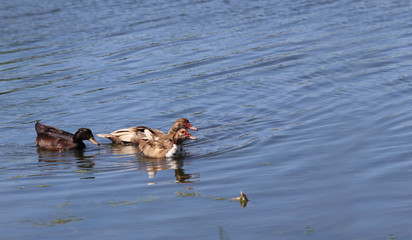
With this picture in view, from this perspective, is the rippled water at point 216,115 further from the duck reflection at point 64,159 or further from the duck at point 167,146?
the duck at point 167,146

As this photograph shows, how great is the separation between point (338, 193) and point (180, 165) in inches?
142

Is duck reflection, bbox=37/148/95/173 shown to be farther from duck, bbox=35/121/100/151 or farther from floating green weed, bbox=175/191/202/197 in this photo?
floating green weed, bbox=175/191/202/197

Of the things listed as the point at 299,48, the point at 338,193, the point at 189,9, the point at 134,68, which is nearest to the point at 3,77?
the point at 134,68

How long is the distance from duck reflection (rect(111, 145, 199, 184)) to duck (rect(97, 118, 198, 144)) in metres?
0.19

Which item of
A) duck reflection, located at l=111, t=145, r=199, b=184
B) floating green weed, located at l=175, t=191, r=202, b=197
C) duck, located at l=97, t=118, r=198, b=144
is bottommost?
duck reflection, located at l=111, t=145, r=199, b=184

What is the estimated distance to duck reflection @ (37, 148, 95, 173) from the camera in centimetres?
1282

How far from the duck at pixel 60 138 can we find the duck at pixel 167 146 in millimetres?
1222

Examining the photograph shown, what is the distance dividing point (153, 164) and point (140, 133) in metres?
1.54

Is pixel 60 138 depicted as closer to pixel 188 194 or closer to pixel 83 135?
pixel 83 135

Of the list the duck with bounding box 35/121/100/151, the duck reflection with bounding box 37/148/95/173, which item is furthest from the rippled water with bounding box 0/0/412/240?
the duck with bounding box 35/121/100/151

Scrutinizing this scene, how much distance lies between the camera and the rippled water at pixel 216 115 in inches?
349

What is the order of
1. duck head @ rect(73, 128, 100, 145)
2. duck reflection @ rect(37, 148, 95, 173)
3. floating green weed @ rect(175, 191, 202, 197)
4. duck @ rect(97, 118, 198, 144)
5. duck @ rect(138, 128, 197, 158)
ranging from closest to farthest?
floating green weed @ rect(175, 191, 202, 197) < duck reflection @ rect(37, 148, 95, 173) < duck @ rect(138, 128, 197, 158) < duck @ rect(97, 118, 198, 144) < duck head @ rect(73, 128, 100, 145)

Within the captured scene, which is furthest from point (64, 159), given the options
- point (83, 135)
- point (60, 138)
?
point (60, 138)

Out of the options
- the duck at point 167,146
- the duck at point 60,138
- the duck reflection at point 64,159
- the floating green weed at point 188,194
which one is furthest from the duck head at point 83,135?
the floating green weed at point 188,194
